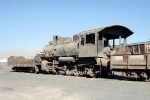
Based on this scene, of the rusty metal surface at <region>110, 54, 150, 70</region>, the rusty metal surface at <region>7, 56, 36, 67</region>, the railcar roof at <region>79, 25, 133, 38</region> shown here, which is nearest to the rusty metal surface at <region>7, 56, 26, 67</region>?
the rusty metal surface at <region>7, 56, 36, 67</region>

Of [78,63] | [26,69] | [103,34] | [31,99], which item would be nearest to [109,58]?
[103,34]

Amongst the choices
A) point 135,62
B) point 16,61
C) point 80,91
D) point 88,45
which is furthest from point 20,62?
point 80,91

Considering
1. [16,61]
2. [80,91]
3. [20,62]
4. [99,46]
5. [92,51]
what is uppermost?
[99,46]

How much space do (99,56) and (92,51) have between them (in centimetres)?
73

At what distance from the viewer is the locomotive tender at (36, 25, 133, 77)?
1630cm

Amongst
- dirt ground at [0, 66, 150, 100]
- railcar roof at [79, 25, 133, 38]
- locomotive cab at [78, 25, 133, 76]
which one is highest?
railcar roof at [79, 25, 133, 38]

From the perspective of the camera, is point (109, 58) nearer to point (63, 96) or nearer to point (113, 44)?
point (113, 44)

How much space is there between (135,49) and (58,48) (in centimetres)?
913

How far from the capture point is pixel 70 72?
19.5 metres

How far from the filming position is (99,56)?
16.3 meters

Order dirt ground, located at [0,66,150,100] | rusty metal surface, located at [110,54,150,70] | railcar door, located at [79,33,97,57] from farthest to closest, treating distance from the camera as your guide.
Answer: railcar door, located at [79,33,97,57], rusty metal surface, located at [110,54,150,70], dirt ground, located at [0,66,150,100]

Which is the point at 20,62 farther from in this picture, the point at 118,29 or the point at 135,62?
the point at 135,62

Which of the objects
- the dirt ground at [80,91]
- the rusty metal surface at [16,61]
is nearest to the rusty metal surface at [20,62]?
the rusty metal surface at [16,61]

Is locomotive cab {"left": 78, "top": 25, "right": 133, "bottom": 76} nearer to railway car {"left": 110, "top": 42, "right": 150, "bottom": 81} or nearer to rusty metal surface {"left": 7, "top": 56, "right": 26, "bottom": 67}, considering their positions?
railway car {"left": 110, "top": 42, "right": 150, "bottom": 81}
